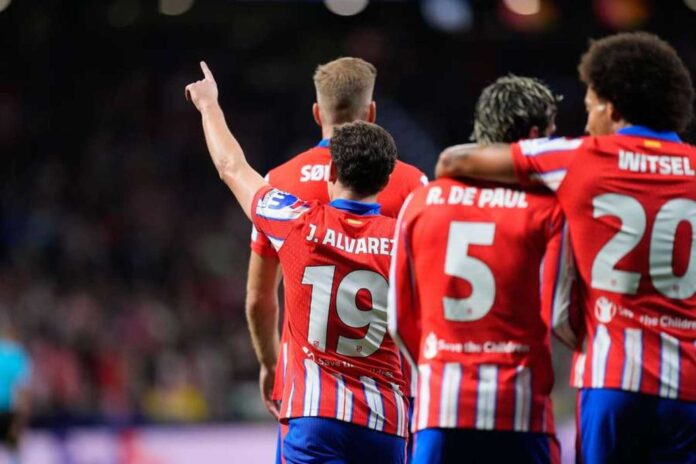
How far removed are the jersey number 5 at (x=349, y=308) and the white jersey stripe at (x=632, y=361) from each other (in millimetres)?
1103

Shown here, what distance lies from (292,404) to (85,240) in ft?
41.5

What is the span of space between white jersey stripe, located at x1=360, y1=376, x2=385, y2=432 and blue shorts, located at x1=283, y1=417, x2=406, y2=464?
30mm

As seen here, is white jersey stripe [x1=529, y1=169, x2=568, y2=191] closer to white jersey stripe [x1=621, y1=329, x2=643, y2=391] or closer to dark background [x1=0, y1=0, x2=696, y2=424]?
white jersey stripe [x1=621, y1=329, x2=643, y2=391]

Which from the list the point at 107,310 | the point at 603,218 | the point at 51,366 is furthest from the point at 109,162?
the point at 603,218

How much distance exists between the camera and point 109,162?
18.3 m

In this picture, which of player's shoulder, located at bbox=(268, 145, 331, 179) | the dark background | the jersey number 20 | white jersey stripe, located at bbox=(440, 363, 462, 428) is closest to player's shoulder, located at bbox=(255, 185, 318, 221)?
player's shoulder, located at bbox=(268, 145, 331, 179)

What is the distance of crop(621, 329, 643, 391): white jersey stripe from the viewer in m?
3.63

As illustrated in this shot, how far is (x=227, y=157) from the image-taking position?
465 centimetres

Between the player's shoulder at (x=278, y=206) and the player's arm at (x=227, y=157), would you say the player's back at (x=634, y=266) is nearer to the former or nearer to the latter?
the player's shoulder at (x=278, y=206)

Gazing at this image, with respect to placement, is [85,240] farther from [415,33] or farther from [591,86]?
[591,86]

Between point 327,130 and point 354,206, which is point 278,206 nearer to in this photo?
point 354,206

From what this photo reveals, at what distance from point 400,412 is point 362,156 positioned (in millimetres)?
1014

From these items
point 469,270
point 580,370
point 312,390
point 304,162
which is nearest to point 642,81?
point 469,270

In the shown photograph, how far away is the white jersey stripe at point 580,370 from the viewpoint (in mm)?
3715
